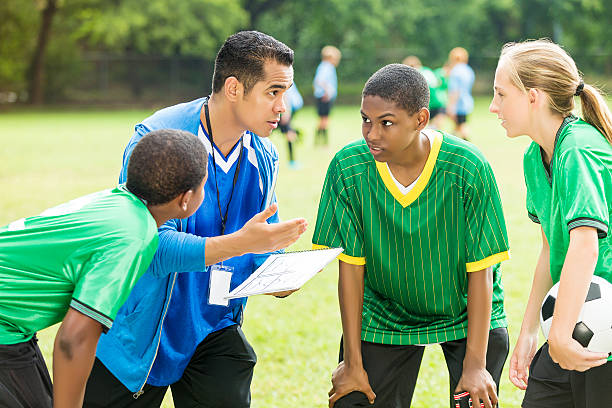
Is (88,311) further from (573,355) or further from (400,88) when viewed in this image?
(573,355)

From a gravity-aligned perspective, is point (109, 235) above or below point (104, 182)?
above

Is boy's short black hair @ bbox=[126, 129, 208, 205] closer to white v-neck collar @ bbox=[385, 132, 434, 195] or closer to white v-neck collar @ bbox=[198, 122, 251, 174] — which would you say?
white v-neck collar @ bbox=[198, 122, 251, 174]

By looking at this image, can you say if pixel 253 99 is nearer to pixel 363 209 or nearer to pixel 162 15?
pixel 363 209

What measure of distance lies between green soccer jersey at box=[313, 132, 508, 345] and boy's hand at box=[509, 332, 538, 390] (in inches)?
6.2

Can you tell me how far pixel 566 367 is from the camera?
2.87 metres

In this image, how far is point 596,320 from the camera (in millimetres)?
2936

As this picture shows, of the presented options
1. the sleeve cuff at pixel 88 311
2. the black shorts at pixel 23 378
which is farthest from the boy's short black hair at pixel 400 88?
the black shorts at pixel 23 378

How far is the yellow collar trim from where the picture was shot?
3.39 metres

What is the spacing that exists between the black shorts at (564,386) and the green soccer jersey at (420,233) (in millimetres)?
381

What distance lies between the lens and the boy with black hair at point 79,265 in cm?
250

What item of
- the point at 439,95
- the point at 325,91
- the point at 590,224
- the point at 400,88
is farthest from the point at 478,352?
the point at 439,95

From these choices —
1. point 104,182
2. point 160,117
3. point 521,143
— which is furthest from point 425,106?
point 521,143

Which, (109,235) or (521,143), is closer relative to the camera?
(109,235)

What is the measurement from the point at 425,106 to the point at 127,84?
3453cm
